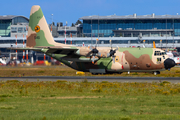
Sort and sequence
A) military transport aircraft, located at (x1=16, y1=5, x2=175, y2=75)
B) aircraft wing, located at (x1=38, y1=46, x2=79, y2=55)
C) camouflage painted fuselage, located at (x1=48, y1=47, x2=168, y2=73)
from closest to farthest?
aircraft wing, located at (x1=38, y1=46, x2=79, y2=55) → military transport aircraft, located at (x1=16, y1=5, x2=175, y2=75) → camouflage painted fuselage, located at (x1=48, y1=47, x2=168, y2=73)

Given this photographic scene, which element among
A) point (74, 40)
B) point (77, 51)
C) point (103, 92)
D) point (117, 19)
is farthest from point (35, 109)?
point (117, 19)

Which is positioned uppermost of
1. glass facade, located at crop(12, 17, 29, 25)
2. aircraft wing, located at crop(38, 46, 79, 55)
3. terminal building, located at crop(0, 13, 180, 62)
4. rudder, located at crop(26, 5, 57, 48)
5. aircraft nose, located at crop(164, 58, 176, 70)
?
glass facade, located at crop(12, 17, 29, 25)

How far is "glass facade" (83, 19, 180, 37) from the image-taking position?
151 metres

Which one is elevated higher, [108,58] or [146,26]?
[146,26]

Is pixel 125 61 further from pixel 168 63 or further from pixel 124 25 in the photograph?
pixel 124 25

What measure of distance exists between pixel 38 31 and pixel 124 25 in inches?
4220

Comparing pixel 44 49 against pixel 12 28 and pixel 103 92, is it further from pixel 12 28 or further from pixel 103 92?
pixel 12 28

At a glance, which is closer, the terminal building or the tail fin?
the tail fin

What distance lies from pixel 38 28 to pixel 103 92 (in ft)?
93.9

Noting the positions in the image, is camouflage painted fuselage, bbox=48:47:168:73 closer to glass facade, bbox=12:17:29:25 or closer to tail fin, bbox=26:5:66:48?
tail fin, bbox=26:5:66:48

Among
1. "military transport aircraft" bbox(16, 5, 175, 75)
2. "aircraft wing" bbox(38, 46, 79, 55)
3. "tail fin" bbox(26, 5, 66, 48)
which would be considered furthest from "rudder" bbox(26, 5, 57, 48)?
"aircraft wing" bbox(38, 46, 79, 55)

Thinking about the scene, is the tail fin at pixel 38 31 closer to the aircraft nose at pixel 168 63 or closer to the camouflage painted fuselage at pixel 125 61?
the camouflage painted fuselage at pixel 125 61

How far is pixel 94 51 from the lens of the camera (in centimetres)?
4528

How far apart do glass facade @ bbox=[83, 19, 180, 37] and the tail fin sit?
325 feet
